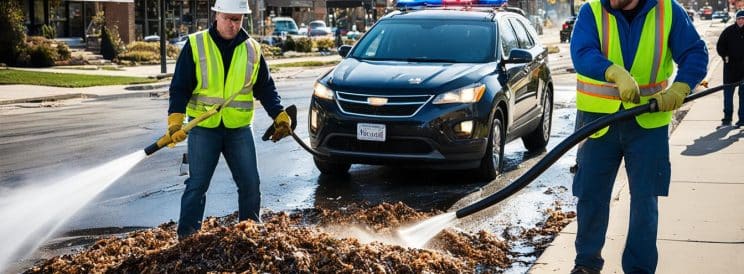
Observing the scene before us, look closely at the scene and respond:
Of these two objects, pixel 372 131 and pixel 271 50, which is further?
pixel 271 50

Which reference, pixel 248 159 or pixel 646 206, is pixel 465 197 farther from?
pixel 646 206

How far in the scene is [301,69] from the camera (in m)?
34.6

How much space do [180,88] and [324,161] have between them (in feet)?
12.9

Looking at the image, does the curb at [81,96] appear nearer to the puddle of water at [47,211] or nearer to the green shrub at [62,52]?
the green shrub at [62,52]

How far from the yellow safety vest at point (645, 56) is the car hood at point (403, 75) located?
13.6 feet

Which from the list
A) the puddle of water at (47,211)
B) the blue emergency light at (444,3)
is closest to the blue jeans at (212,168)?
the puddle of water at (47,211)

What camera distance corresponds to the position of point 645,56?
5.60 metres

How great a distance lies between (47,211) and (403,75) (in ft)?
12.3

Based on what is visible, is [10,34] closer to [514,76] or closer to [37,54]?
[37,54]

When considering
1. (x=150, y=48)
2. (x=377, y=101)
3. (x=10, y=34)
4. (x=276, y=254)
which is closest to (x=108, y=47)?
(x=150, y=48)

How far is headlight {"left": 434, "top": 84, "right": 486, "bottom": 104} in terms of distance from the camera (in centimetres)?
972

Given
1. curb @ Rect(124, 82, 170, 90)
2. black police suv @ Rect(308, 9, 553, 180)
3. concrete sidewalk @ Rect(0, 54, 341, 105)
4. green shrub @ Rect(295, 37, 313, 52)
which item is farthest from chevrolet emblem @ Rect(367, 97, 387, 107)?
green shrub @ Rect(295, 37, 313, 52)

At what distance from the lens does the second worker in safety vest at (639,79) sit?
5551 millimetres

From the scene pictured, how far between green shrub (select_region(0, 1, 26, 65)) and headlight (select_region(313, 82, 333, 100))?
23576mm
